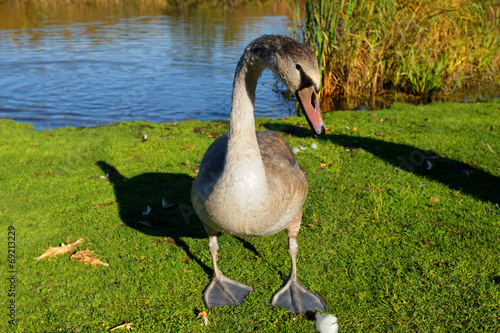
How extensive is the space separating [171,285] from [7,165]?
4.97m

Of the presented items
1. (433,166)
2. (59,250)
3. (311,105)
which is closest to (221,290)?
(59,250)

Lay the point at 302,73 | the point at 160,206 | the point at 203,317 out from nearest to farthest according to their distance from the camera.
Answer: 1. the point at 302,73
2. the point at 203,317
3. the point at 160,206

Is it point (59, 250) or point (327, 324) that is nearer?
point (327, 324)

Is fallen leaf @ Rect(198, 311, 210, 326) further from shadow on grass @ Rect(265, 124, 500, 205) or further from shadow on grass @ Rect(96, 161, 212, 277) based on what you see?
shadow on grass @ Rect(265, 124, 500, 205)

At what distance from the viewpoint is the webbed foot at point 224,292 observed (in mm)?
4094

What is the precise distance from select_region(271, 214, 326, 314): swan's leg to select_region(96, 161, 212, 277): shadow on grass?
36.8 inches

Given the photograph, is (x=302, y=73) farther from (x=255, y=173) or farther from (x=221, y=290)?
(x=221, y=290)

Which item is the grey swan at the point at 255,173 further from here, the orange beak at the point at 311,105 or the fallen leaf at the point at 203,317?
the fallen leaf at the point at 203,317

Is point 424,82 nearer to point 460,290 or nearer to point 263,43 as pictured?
point 460,290

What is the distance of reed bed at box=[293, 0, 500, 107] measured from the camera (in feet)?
36.6

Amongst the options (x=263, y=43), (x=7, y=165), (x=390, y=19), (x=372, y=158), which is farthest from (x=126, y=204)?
(x=390, y=19)

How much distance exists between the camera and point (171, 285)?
14.4 ft

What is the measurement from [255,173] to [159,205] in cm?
314

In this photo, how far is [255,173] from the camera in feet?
10.8
